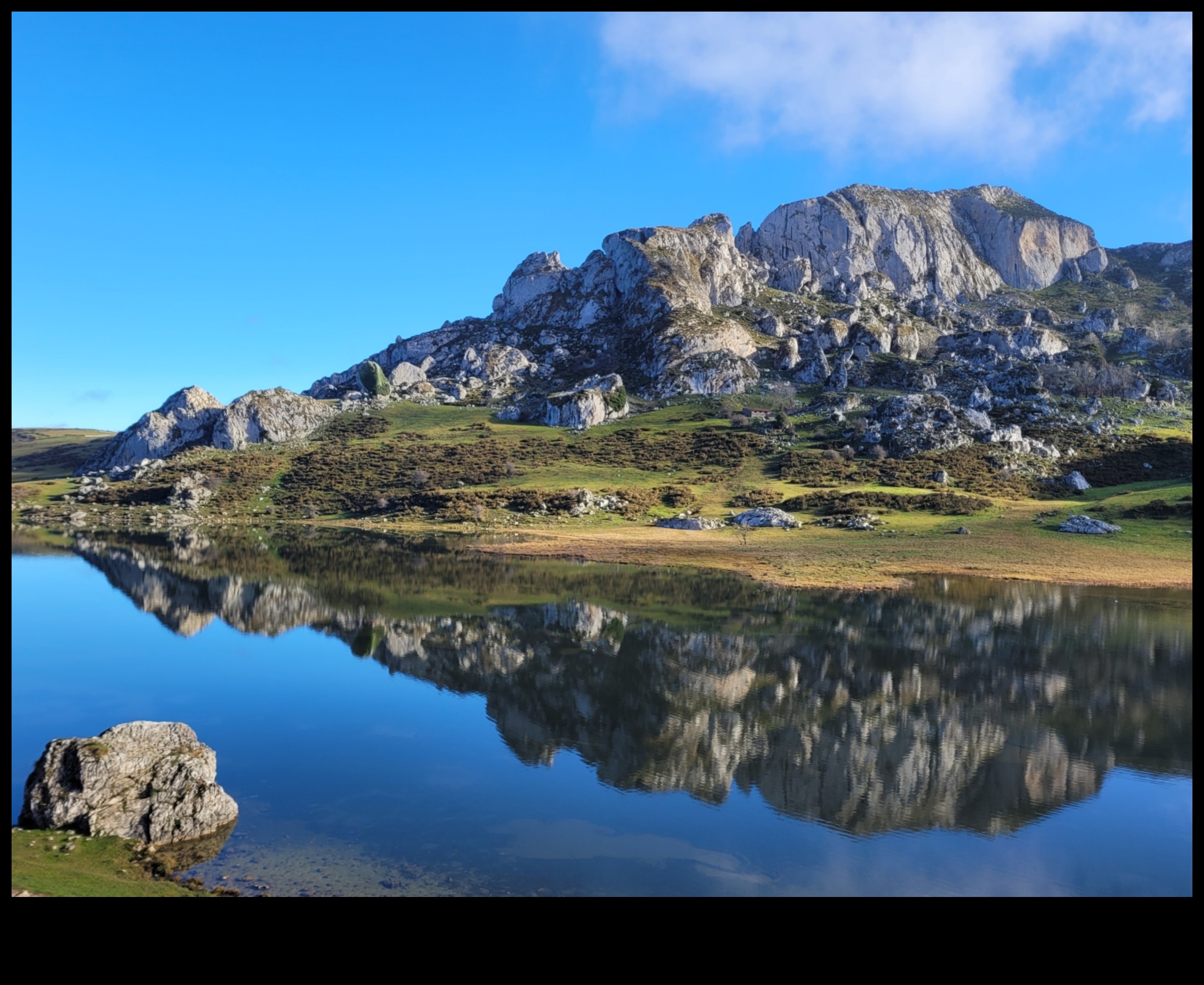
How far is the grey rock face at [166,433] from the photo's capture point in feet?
524

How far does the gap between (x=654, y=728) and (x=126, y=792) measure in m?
17.7

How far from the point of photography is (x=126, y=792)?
19031 millimetres

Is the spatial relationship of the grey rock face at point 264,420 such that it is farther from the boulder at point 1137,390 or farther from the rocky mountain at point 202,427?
the boulder at point 1137,390

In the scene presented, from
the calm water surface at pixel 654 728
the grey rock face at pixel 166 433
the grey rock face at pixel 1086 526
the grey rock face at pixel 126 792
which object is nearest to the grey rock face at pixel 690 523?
the calm water surface at pixel 654 728

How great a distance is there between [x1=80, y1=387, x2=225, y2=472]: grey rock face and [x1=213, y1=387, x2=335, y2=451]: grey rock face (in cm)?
511

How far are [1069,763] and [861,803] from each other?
31.1 feet

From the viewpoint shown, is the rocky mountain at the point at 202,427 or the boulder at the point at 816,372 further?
the boulder at the point at 816,372

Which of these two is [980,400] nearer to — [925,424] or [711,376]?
[925,424]

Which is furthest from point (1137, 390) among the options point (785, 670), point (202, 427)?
point (202, 427)

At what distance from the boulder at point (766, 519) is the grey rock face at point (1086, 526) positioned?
97.9ft

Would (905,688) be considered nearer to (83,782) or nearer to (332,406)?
(83,782)

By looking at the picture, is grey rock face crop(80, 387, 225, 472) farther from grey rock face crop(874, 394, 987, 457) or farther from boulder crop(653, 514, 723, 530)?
grey rock face crop(874, 394, 987, 457)
